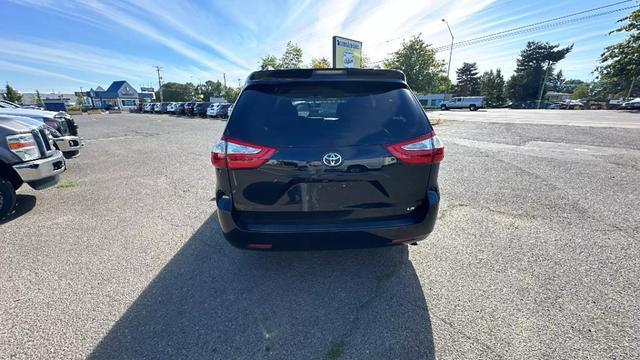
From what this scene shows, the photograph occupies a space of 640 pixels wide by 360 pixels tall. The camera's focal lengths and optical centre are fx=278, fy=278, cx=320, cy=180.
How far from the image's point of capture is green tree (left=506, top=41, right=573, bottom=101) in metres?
64.3

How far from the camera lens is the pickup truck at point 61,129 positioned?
6.68 metres

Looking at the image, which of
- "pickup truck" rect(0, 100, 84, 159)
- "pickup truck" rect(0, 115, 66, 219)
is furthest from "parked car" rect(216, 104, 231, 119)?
"pickup truck" rect(0, 115, 66, 219)

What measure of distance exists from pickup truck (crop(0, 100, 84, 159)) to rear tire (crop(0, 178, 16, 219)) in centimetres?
323

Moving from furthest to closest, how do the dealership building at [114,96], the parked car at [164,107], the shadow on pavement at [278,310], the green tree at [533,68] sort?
the dealership building at [114,96], the green tree at [533,68], the parked car at [164,107], the shadow on pavement at [278,310]

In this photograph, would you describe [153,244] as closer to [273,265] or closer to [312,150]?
[273,265]

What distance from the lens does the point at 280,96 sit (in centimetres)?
228

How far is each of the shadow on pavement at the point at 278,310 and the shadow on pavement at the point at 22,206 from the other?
310 centimetres

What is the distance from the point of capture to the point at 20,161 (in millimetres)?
3787

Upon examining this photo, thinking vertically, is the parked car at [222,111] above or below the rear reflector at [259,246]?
above

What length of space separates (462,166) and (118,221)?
272 inches

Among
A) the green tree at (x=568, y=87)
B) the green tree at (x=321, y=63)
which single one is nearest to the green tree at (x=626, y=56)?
the green tree at (x=321, y=63)

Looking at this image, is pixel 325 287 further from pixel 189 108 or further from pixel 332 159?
pixel 189 108

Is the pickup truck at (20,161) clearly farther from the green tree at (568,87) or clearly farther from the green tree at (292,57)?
the green tree at (568,87)

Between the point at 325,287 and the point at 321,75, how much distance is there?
184 cm
